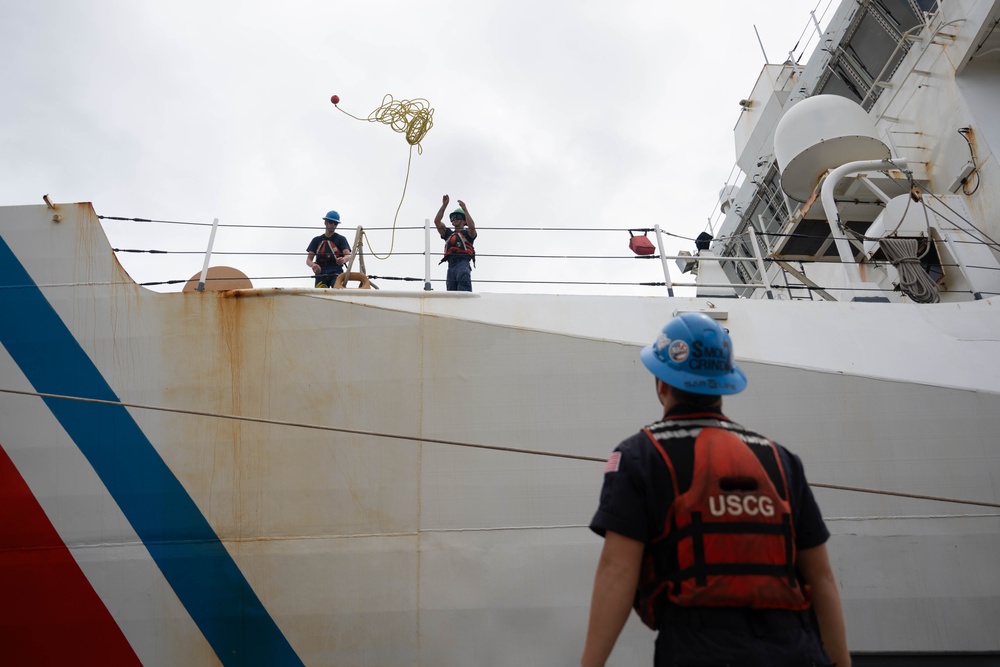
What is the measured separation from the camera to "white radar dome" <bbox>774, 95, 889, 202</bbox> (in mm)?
6535

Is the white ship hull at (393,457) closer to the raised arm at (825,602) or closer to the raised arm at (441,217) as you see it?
the raised arm at (441,217)

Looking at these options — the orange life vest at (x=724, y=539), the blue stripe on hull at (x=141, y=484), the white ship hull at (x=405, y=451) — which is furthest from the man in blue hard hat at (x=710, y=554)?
the blue stripe on hull at (x=141, y=484)

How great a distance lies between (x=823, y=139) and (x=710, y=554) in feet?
20.9

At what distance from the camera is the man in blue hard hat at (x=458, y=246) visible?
5.04 m

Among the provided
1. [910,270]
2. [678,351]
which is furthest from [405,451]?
[910,270]

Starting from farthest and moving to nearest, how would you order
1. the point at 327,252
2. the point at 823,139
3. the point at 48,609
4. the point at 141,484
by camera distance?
the point at 823,139, the point at 327,252, the point at 141,484, the point at 48,609

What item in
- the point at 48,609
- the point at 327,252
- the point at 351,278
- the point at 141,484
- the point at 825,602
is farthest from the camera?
the point at 327,252

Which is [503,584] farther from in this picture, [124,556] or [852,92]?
[852,92]

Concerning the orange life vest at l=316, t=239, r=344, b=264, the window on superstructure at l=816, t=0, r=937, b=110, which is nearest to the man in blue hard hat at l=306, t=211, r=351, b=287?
the orange life vest at l=316, t=239, r=344, b=264

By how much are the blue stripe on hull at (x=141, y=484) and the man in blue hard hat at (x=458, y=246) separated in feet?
7.38

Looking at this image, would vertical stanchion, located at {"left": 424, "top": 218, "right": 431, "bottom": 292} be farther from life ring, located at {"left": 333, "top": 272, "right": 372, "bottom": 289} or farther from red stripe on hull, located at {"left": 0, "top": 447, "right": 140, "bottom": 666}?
red stripe on hull, located at {"left": 0, "top": 447, "right": 140, "bottom": 666}

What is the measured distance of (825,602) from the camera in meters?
1.43

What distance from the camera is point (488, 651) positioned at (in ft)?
12.0

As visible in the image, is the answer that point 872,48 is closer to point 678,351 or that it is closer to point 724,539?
point 678,351
